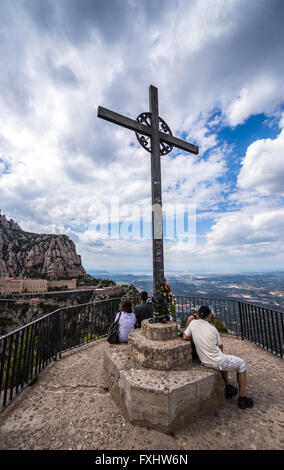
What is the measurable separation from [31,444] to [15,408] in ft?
3.17

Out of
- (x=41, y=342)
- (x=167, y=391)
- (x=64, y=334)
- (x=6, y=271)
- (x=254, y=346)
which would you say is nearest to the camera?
(x=167, y=391)

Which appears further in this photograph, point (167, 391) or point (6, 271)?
point (6, 271)

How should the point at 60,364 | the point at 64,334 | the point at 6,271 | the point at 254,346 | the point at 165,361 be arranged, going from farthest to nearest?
the point at 6,271, the point at 254,346, the point at 64,334, the point at 60,364, the point at 165,361

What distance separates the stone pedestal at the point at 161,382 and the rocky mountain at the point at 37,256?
86670 mm

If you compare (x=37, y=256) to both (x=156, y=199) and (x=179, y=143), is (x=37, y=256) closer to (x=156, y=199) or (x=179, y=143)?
(x=179, y=143)

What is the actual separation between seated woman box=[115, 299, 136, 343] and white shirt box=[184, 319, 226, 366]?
1.62 m

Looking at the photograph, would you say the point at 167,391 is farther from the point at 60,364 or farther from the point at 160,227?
the point at 60,364

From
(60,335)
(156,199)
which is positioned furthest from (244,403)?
(60,335)

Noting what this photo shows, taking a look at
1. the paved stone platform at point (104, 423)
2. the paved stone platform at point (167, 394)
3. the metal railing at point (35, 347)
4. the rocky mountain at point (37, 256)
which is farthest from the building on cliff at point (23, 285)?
the paved stone platform at point (167, 394)

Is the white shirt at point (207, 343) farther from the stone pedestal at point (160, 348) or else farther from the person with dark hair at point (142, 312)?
the person with dark hair at point (142, 312)

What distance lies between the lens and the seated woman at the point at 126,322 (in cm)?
413

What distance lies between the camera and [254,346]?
17.8 ft

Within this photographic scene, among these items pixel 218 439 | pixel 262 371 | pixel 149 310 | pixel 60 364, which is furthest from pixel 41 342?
pixel 262 371

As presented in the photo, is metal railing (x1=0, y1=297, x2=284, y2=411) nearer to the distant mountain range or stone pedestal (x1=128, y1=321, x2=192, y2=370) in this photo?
the distant mountain range
